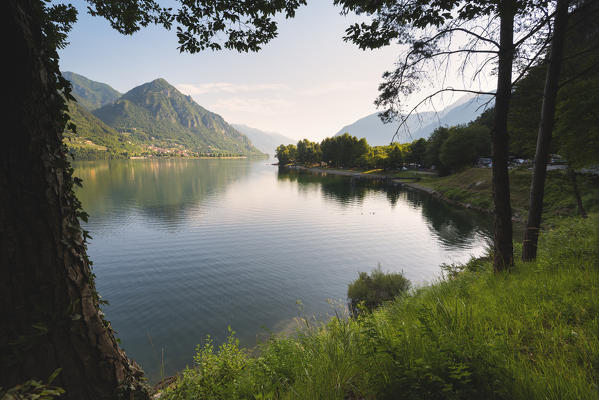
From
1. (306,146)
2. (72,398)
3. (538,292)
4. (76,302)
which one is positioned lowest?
(72,398)

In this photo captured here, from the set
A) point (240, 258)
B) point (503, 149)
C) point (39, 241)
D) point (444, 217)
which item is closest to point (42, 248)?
point (39, 241)

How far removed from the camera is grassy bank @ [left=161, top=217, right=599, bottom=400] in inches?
87.4

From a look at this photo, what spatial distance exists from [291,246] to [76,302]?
67.3ft

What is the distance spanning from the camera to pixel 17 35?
84.6 inches

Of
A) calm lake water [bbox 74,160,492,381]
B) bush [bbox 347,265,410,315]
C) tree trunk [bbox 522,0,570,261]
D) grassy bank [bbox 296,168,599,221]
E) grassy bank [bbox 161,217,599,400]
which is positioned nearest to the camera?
grassy bank [bbox 161,217,599,400]

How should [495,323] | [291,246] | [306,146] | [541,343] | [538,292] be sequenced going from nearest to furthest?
[541,343]
[495,323]
[538,292]
[291,246]
[306,146]

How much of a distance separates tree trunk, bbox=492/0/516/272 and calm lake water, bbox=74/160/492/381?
7249 millimetres

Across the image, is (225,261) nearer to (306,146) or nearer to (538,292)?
(538,292)

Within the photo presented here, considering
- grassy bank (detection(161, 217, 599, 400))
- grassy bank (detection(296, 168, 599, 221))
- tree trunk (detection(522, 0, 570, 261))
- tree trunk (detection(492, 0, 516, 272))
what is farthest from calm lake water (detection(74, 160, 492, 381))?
tree trunk (detection(522, 0, 570, 261))

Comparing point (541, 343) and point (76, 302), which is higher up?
point (76, 302)

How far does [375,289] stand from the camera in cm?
1326

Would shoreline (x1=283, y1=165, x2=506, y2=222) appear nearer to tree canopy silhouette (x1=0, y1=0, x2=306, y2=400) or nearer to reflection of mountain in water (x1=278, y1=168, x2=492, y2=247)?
reflection of mountain in water (x1=278, y1=168, x2=492, y2=247)

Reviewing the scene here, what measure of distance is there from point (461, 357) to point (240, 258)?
1843 cm

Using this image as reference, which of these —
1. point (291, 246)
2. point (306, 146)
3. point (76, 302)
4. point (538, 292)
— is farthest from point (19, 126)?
point (306, 146)
